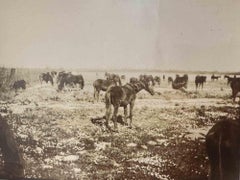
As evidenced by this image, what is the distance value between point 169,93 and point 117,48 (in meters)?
0.25

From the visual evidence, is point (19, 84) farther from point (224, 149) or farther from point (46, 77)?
point (224, 149)

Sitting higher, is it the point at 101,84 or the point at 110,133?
the point at 101,84

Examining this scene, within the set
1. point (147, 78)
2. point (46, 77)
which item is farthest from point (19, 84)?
point (147, 78)

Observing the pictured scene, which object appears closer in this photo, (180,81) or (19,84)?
(180,81)

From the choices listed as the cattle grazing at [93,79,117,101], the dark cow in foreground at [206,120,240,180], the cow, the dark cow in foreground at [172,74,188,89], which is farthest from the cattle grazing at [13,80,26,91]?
the dark cow in foreground at [206,120,240,180]

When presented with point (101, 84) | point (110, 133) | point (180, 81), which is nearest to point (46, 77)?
point (101, 84)

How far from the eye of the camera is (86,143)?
157 centimetres

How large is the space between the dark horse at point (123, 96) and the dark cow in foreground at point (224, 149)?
27cm

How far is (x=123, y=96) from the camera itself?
4.98ft

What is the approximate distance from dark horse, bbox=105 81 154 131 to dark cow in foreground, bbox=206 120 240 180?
0.27 m

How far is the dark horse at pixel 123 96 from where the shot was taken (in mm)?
1497

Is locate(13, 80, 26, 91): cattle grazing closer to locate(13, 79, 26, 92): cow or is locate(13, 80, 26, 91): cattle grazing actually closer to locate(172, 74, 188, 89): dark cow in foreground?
locate(13, 79, 26, 92): cow

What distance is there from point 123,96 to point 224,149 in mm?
407

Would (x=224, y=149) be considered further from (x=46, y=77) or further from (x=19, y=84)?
(x=19, y=84)
